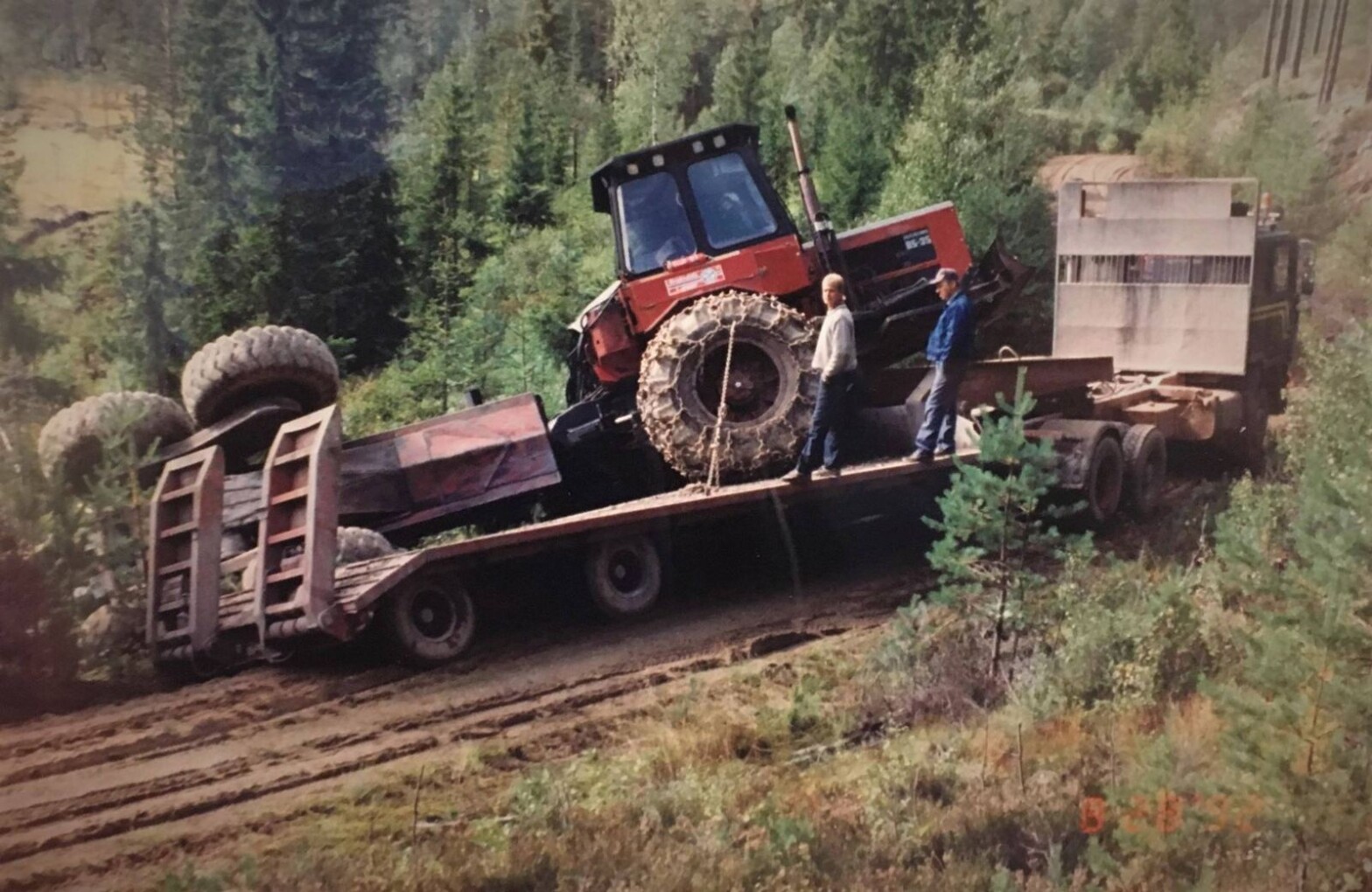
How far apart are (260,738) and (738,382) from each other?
210 centimetres

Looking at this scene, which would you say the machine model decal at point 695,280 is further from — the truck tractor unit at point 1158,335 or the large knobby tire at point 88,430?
the large knobby tire at point 88,430

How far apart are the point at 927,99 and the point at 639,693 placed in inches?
84.2

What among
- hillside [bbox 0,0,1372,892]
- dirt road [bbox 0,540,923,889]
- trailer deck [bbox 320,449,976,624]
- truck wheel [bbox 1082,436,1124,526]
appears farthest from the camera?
truck wheel [bbox 1082,436,1124,526]

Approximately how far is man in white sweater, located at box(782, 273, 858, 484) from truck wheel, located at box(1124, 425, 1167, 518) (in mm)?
1152

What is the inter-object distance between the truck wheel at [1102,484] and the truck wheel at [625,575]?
1631mm

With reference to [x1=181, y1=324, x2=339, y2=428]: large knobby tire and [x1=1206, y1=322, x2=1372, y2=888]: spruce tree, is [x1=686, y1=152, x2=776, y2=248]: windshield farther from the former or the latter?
[x1=1206, y1=322, x2=1372, y2=888]: spruce tree

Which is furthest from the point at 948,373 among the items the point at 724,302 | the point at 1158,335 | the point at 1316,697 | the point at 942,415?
the point at 1316,697

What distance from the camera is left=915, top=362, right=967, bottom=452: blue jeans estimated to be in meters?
4.77

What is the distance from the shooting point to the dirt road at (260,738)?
351 centimetres

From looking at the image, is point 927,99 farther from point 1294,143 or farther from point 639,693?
point 639,693

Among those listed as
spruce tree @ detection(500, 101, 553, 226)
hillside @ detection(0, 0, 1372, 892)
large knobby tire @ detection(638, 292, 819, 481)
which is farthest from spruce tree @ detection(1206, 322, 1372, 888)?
spruce tree @ detection(500, 101, 553, 226)

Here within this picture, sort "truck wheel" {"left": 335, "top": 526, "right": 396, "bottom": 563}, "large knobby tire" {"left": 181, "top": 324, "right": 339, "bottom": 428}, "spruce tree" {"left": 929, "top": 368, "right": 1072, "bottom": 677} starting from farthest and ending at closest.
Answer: "spruce tree" {"left": 929, "top": 368, "right": 1072, "bottom": 677}
"truck wheel" {"left": 335, "top": 526, "right": 396, "bottom": 563}
"large knobby tire" {"left": 181, "top": 324, "right": 339, "bottom": 428}

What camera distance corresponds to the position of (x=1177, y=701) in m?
4.41

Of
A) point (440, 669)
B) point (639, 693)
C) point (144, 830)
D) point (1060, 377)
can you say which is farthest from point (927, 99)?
point (144, 830)
